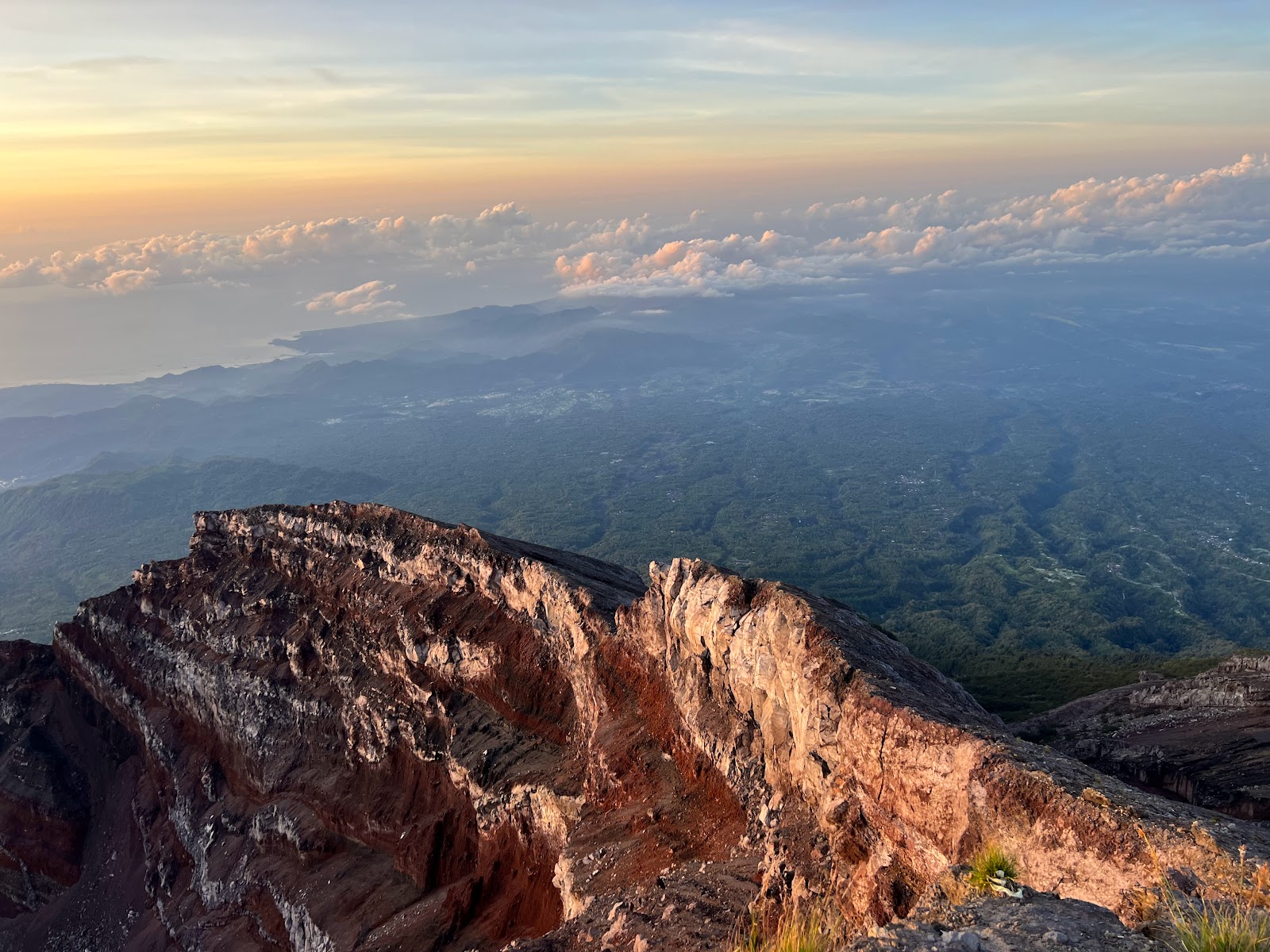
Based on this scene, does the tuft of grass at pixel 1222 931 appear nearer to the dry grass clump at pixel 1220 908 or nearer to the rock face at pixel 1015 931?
the dry grass clump at pixel 1220 908

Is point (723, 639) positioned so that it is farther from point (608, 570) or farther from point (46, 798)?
point (46, 798)

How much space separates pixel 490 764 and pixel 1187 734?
3890 centimetres

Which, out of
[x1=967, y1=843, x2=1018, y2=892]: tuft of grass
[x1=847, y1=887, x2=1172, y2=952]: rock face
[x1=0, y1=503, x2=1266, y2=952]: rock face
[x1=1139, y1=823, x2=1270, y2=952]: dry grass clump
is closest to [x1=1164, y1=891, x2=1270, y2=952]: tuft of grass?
[x1=1139, y1=823, x2=1270, y2=952]: dry grass clump

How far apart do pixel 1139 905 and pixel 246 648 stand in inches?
2290

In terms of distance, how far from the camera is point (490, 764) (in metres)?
43.4

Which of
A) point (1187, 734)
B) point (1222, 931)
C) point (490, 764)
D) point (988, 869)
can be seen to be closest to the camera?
point (1222, 931)

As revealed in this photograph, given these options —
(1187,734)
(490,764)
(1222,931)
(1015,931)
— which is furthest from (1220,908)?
(1187,734)

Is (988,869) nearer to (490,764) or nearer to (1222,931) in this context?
(1222,931)

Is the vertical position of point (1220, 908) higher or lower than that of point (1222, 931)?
lower

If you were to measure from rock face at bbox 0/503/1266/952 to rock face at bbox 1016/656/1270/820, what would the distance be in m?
11.3

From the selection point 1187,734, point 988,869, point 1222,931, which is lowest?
point 1187,734

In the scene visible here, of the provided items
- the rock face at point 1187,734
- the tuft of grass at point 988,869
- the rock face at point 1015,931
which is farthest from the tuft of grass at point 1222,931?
the rock face at point 1187,734

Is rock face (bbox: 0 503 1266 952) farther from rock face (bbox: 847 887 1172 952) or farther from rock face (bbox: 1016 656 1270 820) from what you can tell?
rock face (bbox: 1016 656 1270 820)

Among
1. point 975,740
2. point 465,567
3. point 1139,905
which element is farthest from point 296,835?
point 1139,905
